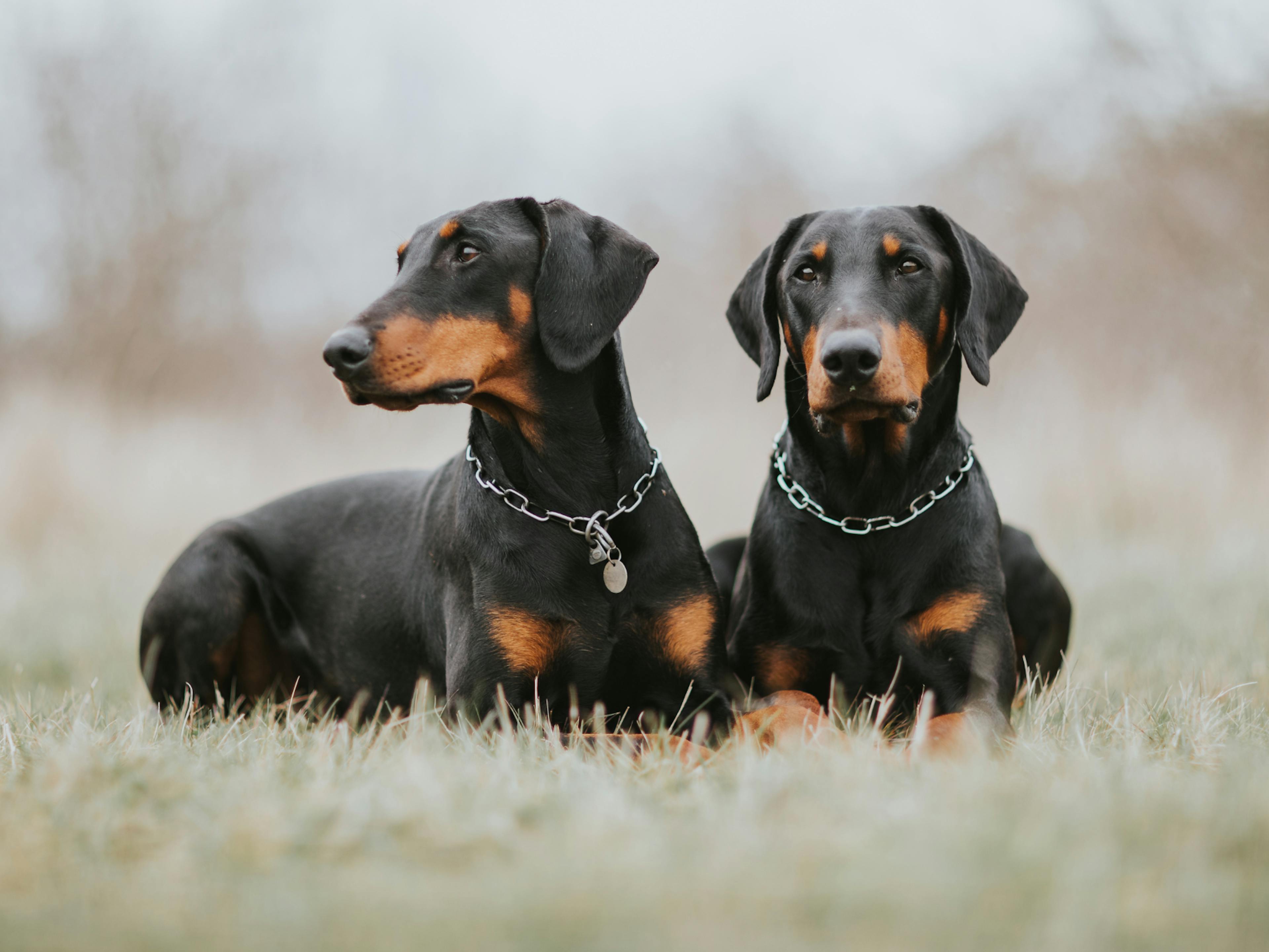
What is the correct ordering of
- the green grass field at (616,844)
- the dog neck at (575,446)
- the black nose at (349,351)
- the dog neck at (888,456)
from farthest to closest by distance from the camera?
the dog neck at (888,456) → the dog neck at (575,446) → the black nose at (349,351) → the green grass field at (616,844)

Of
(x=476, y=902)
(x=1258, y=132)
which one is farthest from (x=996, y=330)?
(x=1258, y=132)

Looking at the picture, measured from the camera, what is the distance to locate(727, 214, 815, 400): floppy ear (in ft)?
11.5

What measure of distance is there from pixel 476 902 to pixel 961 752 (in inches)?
56.5

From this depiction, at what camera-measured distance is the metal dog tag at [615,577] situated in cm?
308

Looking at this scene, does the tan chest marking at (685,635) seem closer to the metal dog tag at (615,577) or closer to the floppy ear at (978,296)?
the metal dog tag at (615,577)

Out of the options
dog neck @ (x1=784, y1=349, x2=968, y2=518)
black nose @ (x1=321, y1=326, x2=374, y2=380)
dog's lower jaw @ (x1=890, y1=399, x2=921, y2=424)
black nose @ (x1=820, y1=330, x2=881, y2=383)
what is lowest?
dog neck @ (x1=784, y1=349, x2=968, y2=518)

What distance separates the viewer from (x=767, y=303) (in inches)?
140

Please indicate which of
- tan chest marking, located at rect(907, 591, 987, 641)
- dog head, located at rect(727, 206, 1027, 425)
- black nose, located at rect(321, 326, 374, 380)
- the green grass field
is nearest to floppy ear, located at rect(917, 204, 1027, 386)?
dog head, located at rect(727, 206, 1027, 425)

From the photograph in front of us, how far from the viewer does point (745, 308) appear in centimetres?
370

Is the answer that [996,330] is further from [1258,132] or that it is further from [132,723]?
[1258,132]

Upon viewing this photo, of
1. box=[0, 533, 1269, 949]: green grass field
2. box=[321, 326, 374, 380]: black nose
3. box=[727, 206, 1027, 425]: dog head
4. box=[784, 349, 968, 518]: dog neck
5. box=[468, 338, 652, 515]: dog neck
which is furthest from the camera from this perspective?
box=[784, 349, 968, 518]: dog neck

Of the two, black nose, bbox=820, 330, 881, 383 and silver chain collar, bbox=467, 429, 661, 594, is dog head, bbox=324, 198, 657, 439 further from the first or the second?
black nose, bbox=820, 330, 881, 383

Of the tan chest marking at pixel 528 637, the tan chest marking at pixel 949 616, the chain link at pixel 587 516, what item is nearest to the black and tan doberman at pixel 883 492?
the tan chest marking at pixel 949 616

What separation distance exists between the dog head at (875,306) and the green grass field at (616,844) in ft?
3.37
